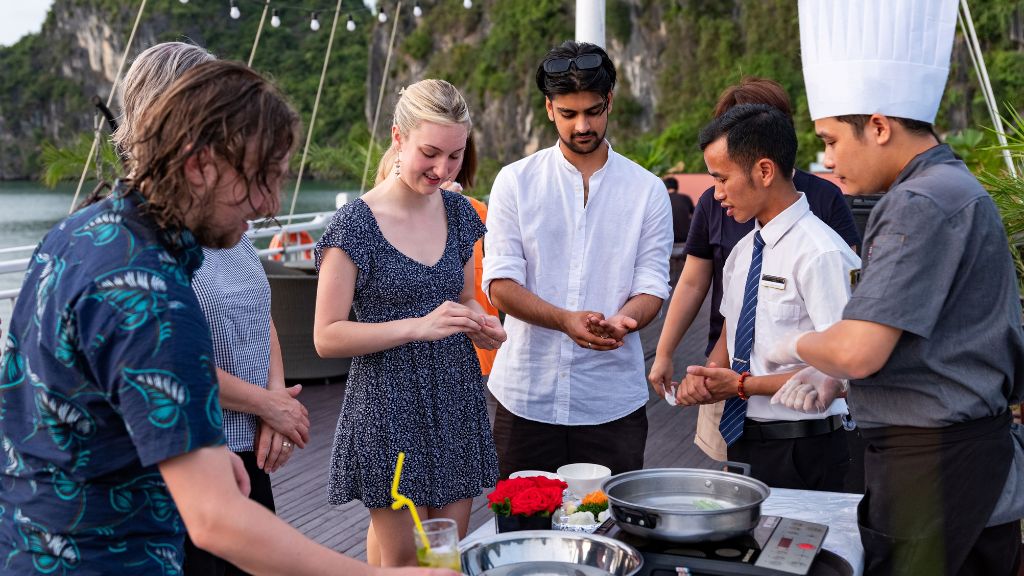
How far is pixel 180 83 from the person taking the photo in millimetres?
1120

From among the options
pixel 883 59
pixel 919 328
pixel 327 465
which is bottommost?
pixel 327 465

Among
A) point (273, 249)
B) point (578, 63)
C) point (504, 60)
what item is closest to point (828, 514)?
point (578, 63)

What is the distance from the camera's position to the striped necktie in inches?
90.2

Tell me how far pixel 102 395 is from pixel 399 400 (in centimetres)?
113

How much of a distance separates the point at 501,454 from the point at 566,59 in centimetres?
110

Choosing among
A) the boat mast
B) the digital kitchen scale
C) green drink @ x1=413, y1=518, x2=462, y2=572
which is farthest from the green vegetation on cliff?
green drink @ x1=413, y1=518, x2=462, y2=572

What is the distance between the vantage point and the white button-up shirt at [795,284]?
2.13m

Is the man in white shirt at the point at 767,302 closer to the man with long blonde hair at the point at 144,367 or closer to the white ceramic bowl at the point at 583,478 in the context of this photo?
the white ceramic bowl at the point at 583,478

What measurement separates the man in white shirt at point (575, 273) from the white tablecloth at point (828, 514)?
2.27 ft

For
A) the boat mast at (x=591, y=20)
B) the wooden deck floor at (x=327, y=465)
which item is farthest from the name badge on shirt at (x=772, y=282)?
the boat mast at (x=591, y=20)

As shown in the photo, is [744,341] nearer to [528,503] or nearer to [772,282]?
[772,282]

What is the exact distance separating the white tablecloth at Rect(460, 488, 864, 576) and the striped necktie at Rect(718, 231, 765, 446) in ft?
0.99

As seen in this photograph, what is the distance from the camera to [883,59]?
66.1 inches

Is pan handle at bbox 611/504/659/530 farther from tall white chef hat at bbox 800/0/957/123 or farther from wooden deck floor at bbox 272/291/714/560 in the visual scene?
wooden deck floor at bbox 272/291/714/560
